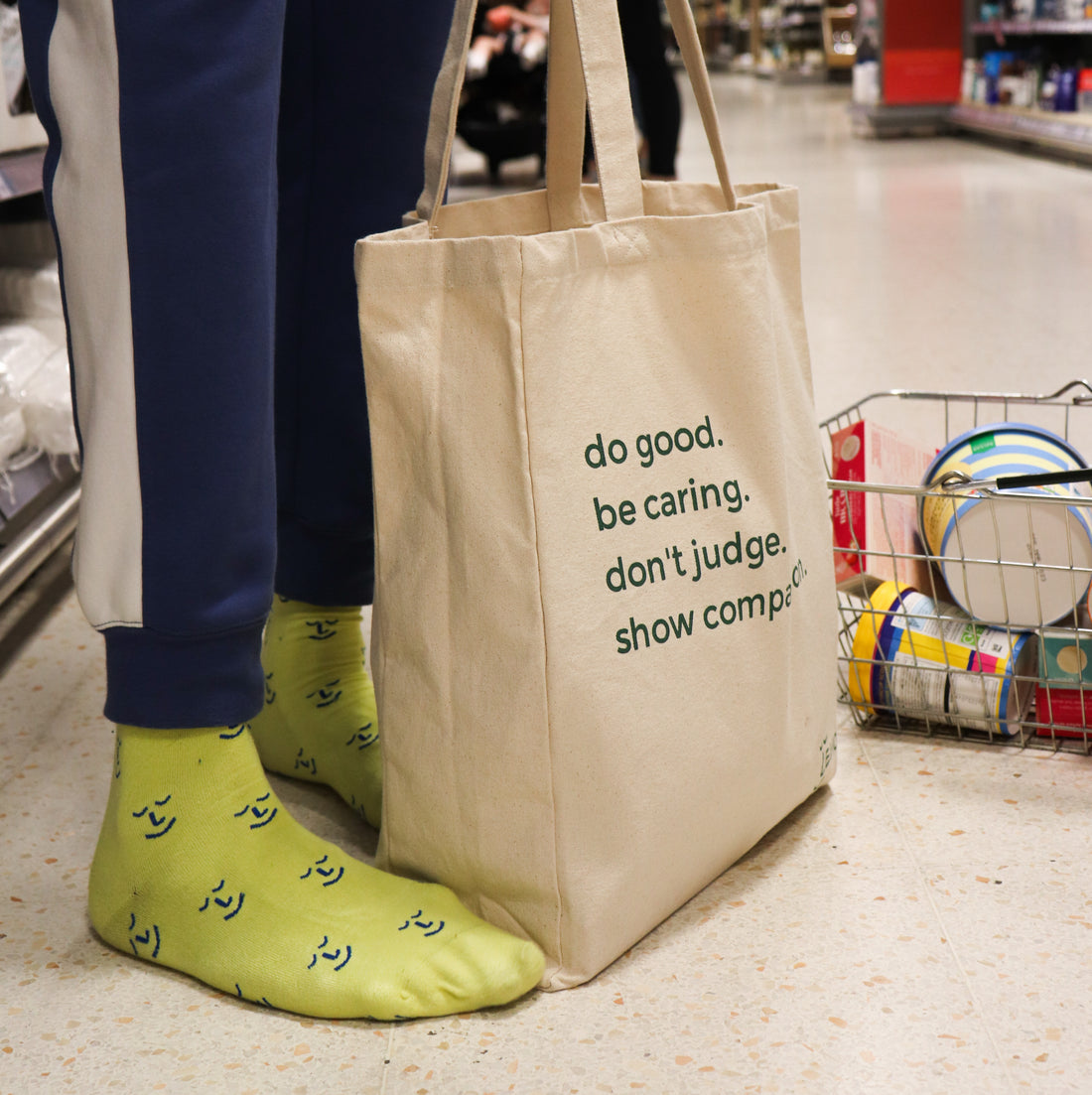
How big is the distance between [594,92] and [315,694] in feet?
1.79

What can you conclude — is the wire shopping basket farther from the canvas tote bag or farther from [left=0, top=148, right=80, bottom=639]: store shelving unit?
[left=0, top=148, right=80, bottom=639]: store shelving unit

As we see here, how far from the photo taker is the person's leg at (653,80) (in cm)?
351

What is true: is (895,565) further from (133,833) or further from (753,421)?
(133,833)

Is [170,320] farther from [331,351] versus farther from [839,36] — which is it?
[839,36]

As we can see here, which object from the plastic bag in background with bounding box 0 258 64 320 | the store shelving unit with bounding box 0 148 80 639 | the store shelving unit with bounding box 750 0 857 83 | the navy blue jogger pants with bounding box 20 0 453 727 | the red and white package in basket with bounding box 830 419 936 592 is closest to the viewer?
the navy blue jogger pants with bounding box 20 0 453 727

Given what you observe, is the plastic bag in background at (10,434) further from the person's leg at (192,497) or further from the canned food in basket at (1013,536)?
the canned food in basket at (1013,536)

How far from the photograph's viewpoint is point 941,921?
33.0 inches

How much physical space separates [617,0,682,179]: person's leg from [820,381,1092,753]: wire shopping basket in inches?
105

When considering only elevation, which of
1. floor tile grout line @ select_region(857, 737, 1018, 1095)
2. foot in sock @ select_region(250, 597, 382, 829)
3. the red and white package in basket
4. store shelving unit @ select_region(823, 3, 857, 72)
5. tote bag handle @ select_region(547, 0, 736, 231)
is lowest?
floor tile grout line @ select_region(857, 737, 1018, 1095)

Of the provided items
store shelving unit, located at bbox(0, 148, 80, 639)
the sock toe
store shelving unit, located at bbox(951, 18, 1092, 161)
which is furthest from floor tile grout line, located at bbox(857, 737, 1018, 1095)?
store shelving unit, located at bbox(951, 18, 1092, 161)

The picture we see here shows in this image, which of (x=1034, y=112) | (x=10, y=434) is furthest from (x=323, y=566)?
(x=1034, y=112)

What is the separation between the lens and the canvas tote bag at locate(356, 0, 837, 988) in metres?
0.73

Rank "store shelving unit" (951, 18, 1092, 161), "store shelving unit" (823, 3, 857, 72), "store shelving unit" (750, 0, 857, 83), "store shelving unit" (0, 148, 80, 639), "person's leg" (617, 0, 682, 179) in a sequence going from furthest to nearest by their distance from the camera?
1. "store shelving unit" (750, 0, 857, 83)
2. "store shelving unit" (823, 3, 857, 72)
3. "store shelving unit" (951, 18, 1092, 161)
4. "person's leg" (617, 0, 682, 179)
5. "store shelving unit" (0, 148, 80, 639)

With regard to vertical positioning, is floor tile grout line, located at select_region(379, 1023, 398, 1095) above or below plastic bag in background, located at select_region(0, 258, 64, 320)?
below
